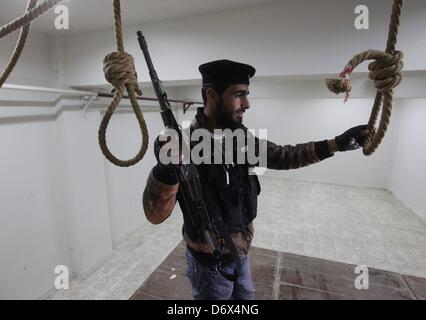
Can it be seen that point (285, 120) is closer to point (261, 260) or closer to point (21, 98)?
point (261, 260)

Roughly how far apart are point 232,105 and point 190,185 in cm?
41

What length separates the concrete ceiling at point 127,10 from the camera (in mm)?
1396

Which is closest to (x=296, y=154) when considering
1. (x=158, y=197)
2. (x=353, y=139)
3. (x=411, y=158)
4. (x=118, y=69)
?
(x=353, y=139)

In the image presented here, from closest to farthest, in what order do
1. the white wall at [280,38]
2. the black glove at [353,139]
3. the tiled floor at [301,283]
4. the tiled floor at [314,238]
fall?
the black glove at [353,139] < the white wall at [280,38] < the tiled floor at [301,283] < the tiled floor at [314,238]

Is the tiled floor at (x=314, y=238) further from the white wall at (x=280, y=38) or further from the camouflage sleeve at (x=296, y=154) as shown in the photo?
the white wall at (x=280, y=38)

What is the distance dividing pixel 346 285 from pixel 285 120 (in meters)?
4.54

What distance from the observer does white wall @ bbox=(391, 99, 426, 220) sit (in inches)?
151

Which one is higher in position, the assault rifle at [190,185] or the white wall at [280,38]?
the white wall at [280,38]

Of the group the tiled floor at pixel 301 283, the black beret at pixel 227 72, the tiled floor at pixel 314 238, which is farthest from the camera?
the tiled floor at pixel 314 238

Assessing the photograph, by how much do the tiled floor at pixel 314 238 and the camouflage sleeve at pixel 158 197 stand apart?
1389mm

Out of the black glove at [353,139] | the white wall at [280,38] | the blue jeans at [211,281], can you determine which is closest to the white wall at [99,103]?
the white wall at [280,38]

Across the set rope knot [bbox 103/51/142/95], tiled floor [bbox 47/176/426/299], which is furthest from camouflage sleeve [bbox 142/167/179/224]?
tiled floor [bbox 47/176/426/299]

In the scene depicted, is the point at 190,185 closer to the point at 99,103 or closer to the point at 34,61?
the point at 34,61

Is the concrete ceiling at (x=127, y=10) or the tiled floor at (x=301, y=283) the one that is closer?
the concrete ceiling at (x=127, y=10)
